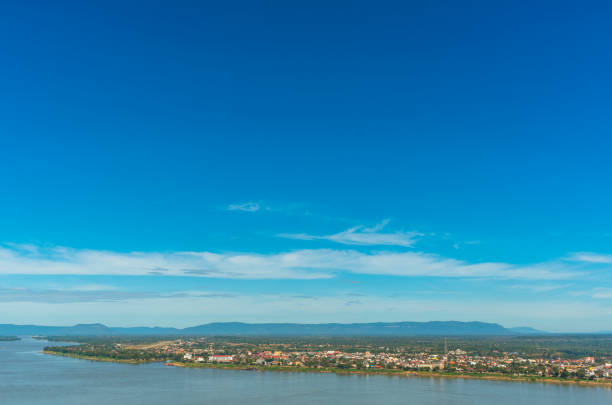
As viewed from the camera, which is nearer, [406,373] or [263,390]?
[263,390]

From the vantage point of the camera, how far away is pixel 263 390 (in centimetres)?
2030

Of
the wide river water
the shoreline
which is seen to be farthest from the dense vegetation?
the wide river water

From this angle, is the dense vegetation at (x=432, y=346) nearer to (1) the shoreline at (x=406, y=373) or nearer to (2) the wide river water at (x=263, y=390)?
(1) the shoreline at (x=406, y=373)

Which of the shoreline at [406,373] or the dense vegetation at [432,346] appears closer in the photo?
the shoreline at [406,373]

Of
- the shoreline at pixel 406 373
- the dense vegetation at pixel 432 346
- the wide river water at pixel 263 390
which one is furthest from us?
the dense vegetation at pixel 432 346

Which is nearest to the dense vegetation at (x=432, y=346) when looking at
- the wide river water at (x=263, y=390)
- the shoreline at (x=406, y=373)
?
the shoreline at (x=406, y=373)

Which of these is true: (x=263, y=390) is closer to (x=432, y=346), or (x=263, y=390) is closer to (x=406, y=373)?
(x=406, y=373)

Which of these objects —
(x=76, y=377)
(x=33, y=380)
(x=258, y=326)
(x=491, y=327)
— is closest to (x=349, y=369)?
(x=76, y=377)

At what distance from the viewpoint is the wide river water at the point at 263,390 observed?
17688mm

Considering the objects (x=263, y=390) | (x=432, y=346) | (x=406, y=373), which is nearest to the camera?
(x=263, y=390)

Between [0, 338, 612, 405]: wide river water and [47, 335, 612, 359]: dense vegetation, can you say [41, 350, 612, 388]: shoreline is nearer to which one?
[0, 338, 612, 405]: wide river water

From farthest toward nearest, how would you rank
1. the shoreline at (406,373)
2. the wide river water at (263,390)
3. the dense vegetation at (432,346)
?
the dense vegetation at (432,346)
the shoreline at (406,373)
the wide river water at (263,390)

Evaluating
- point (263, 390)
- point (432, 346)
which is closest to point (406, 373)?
point (263, 390)

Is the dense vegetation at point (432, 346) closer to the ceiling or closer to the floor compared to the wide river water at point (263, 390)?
closer to the floor
